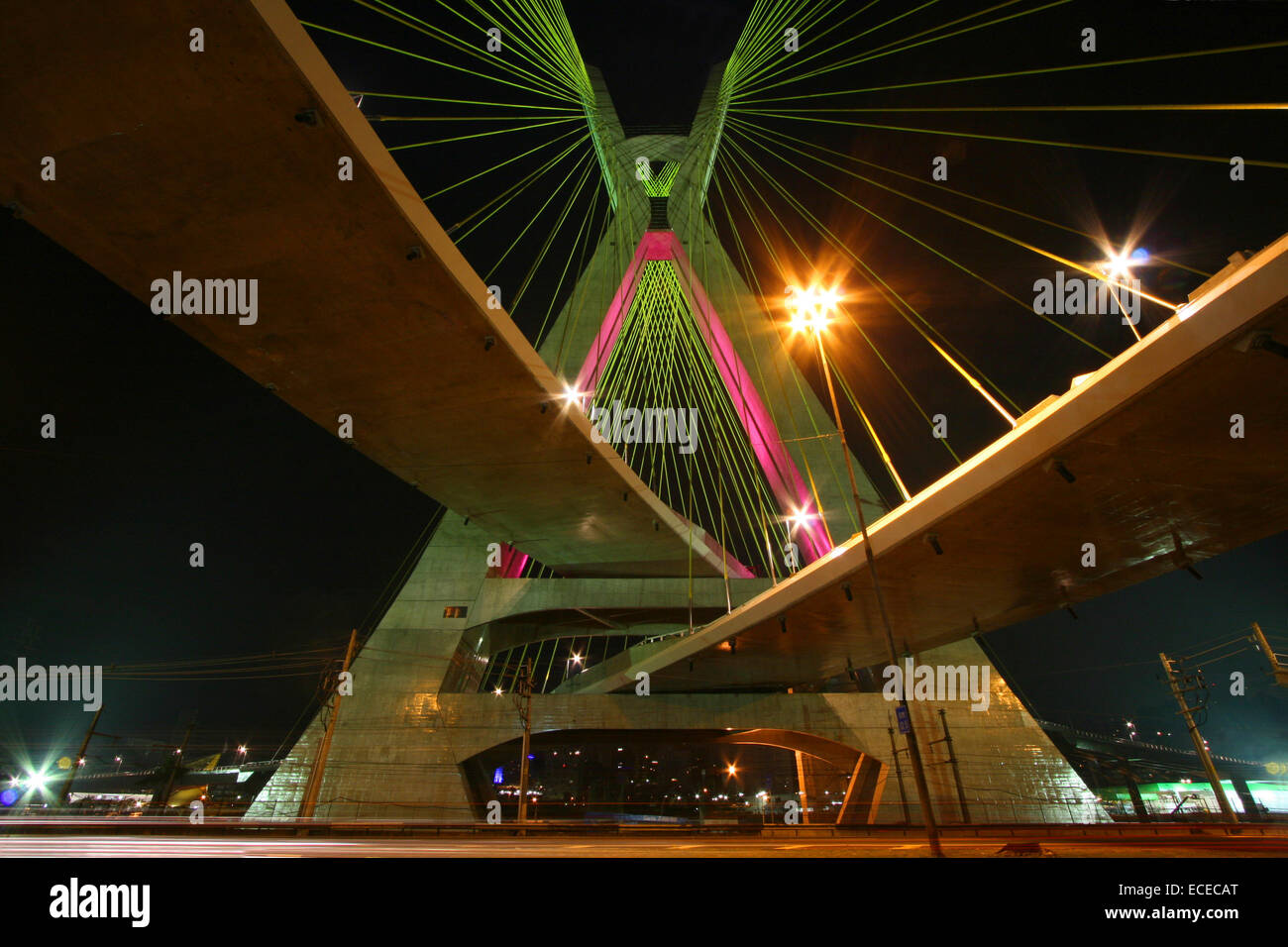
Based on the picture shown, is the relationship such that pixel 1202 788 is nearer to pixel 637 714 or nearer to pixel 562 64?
pixel 637 714

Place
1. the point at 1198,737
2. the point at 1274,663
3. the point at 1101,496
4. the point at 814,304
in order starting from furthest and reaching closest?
1. the point at 1198,737
2. the point at 1274,663
3. the point at 814,304
4. the point at 1101,496

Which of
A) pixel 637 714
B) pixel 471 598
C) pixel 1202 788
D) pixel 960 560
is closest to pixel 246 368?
pixel 960 560

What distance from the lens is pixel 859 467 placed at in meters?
28.7

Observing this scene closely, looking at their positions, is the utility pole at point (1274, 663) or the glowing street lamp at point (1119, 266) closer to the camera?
the glowing street lamp at point (1119, 266)

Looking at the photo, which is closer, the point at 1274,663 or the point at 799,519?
the point at 1274,663

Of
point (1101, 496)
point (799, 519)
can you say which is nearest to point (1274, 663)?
point (799, 519)

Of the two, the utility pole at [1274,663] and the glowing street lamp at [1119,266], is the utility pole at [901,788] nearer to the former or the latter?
the utility pole at [1274,663]

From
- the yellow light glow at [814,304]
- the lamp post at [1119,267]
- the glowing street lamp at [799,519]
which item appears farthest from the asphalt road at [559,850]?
the glowing street lamp at [799,519]

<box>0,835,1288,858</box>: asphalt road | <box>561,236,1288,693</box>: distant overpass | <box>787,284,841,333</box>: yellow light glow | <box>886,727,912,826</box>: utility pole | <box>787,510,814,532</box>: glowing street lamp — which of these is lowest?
<box>886,727,912,826</box>: utility pole

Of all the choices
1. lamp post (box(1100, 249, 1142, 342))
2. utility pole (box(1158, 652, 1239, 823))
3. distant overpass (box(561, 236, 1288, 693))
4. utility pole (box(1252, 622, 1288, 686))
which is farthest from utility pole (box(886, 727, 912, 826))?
lamp post (box(1100, 249, 1142, 342))

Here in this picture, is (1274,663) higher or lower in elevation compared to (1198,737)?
higher

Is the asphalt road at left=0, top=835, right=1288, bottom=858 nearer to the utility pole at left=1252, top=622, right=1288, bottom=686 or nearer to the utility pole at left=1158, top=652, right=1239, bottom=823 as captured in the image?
the utility pole at left=1158, top=652, right=1239, bottom=823

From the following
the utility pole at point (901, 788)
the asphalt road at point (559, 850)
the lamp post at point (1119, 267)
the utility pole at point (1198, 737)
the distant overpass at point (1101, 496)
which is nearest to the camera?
the asphalt road at point (559, 850)

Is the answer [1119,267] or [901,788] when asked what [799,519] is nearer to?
[901,788]
